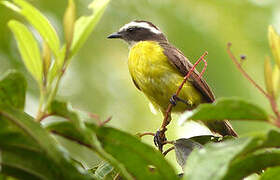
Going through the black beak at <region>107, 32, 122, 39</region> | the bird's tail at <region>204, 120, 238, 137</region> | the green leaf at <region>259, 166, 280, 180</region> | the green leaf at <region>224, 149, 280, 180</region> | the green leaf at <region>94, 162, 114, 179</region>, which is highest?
the green leaf at <region>224, 149, 280, 180</region>

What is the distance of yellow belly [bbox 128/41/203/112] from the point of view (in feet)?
13.6

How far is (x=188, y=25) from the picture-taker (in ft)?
17.9

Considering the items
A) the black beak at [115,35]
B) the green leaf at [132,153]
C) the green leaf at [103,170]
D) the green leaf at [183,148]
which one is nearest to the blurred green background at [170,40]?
the black beak at [115,35]

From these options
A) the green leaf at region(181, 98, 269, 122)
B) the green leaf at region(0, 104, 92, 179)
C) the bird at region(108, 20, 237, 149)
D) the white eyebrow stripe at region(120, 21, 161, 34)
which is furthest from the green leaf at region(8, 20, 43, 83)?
the white eyebrow stripe at region(120, 21, 161, 34)

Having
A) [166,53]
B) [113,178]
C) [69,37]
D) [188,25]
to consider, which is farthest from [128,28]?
[69,37]

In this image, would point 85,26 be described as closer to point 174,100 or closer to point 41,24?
point 41,24

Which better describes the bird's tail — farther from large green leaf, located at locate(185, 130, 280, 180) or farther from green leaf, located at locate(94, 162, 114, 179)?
large green leaf, located at locate(185, 130, 280, 180)

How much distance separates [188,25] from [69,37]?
415 cm

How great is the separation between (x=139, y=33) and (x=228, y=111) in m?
3.87

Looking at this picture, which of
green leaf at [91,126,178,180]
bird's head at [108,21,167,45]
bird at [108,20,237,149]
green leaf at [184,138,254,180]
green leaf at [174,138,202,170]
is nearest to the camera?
green leaf at [184,138,254,180]

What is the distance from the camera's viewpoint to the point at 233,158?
4.16ft

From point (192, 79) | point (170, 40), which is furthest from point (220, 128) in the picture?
point (170, 40)

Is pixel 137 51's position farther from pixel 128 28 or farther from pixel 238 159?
pixel 238 159

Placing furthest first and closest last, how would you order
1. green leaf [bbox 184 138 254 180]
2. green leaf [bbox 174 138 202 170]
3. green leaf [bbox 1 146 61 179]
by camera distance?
green leaf [bbox 174 138 202 170] → green leaf [bbox 1 146 61 179] → green leaf [bbox 184 138 254 180]
